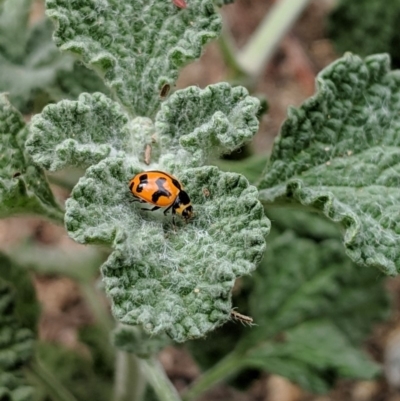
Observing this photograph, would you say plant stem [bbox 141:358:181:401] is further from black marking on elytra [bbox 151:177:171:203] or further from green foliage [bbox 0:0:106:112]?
green foliage [bbox 0:0:106:112]

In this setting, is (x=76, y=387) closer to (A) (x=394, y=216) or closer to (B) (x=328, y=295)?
(B) (x=328, y=295)

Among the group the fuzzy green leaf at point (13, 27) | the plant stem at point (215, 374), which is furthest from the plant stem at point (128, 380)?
the fuzzy green leaf at point (13, 27)

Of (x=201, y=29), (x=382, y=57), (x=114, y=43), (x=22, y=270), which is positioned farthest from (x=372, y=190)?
(x=22, y=270)

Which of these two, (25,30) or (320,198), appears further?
(25,30)

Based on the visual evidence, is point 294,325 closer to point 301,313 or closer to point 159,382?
point 301,313

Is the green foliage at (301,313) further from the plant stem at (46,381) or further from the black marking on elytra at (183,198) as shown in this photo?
the black marking on elytra at (183,198)

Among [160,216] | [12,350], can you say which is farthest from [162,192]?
[12,350]

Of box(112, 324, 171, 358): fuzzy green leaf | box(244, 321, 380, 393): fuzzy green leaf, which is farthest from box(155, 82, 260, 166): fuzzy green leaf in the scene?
box(244, 321, 380, 393): fuzzy green leaf
